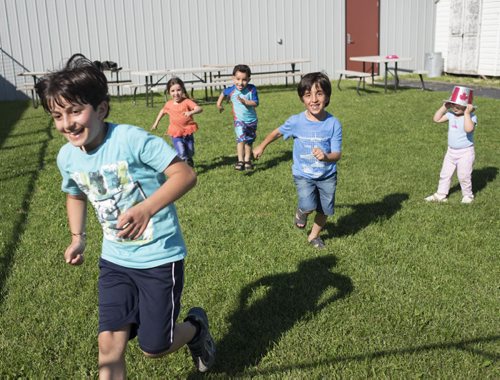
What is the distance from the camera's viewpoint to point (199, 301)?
3920 millimetres

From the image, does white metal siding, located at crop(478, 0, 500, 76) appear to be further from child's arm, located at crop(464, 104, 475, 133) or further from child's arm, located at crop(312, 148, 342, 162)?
child's arm, located at crop(312, 148, 342, 162)

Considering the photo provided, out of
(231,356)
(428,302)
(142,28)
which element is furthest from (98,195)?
(142,28)

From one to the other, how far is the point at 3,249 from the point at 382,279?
336 cm

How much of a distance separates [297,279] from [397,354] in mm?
1158

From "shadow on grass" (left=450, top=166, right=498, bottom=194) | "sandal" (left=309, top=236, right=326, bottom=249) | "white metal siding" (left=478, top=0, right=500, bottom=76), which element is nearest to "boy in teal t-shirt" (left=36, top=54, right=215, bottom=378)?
"sandal" (left=309, top=236, right=326, bottom=249)

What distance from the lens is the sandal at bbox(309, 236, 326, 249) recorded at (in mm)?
4815

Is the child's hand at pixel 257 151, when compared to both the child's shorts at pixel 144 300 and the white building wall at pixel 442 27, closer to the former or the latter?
the child's shorts at pixel 144 300

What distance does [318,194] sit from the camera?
4.88 m

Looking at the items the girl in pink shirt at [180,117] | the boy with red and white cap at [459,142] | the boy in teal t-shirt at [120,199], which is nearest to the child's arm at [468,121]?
the boy with red and white cap at [459,142]

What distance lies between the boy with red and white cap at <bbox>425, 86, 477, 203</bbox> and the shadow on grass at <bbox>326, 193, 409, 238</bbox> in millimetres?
411

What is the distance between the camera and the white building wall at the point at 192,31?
1664 centimetres

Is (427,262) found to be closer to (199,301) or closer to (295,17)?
(199,301)

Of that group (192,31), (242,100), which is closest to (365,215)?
(242,100)

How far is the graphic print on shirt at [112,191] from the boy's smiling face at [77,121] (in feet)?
0.53
